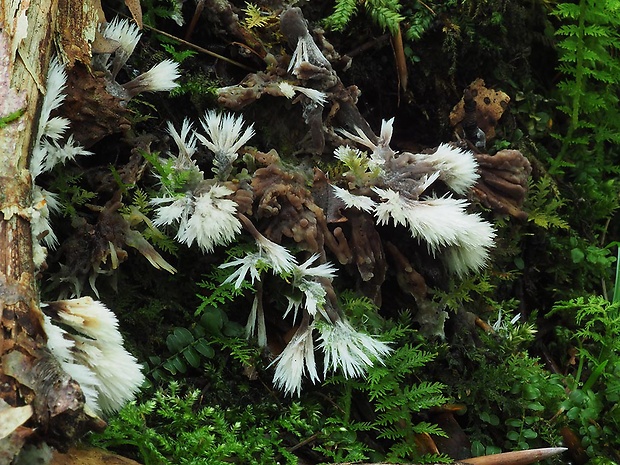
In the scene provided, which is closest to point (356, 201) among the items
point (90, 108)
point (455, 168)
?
point (455, 168)

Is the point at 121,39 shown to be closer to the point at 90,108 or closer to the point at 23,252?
the point at 90,108

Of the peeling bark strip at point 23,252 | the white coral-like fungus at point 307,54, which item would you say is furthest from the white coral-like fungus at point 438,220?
the peeling bark strip at point 23,252

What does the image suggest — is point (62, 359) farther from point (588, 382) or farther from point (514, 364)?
point (588, 382)

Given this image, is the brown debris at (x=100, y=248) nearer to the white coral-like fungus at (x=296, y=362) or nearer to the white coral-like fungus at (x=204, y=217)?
the white coral-like fungus at (x=204, y=217)

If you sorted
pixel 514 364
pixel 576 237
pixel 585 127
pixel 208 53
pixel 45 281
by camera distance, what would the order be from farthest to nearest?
pixel 585 127 < pixel 576 237 < pixel 208 53 < pixel 514 364 < pixel 45 281

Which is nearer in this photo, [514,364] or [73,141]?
[73,141]

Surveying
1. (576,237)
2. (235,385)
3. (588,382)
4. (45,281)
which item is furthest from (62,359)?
(576,237)
